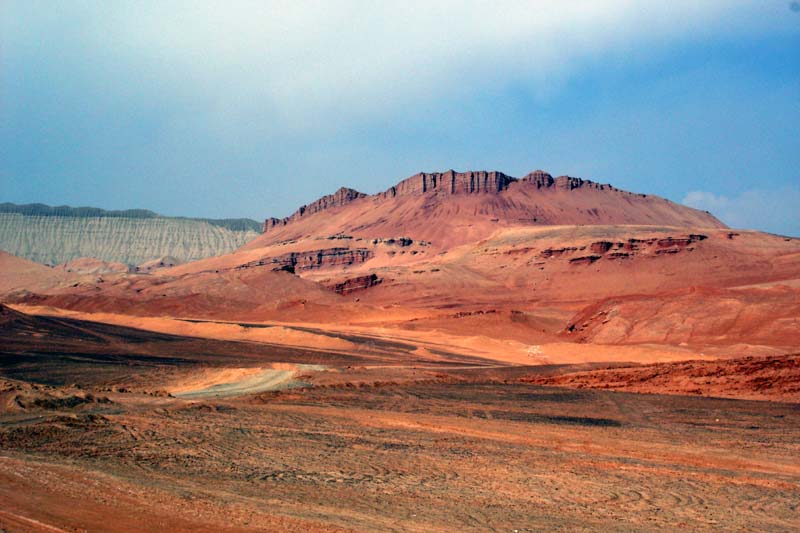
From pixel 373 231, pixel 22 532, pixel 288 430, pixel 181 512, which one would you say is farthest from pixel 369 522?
pixel 373 231

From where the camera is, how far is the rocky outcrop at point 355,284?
126062 millimetres

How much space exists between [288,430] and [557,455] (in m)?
6.66

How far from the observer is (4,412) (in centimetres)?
1919

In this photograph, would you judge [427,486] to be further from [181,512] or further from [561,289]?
[561,289]

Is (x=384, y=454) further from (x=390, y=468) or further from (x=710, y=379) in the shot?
(x=710, y=379)

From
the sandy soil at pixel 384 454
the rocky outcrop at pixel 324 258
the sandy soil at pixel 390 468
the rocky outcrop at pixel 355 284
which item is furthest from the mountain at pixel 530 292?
the sandy soil at pixel 390 468

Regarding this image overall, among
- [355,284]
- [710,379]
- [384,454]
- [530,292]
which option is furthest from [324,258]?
[384,454]

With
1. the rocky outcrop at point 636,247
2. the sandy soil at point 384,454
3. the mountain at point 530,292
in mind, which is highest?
the rocky outcrop at point 636,247

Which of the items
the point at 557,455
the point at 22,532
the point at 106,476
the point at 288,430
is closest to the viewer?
the point at 22,532

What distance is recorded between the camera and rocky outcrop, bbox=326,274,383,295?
126062mm

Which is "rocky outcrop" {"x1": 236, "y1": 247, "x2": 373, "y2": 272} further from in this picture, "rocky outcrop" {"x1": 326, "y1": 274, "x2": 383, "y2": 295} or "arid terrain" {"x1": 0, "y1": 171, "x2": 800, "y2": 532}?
"arid terrain" {"x1": 0, "y1": 171, "x2": 800, "y2": 532}

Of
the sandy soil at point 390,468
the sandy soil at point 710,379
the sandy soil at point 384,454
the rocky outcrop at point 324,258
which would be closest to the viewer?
the sandy soil at point 390,468

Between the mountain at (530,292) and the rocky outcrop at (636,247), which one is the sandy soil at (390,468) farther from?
the rocky outcrop at (636,247)

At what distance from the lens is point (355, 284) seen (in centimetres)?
12731
